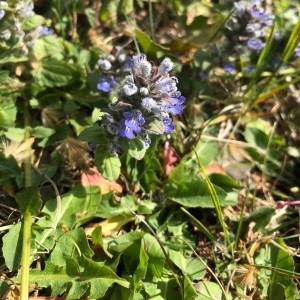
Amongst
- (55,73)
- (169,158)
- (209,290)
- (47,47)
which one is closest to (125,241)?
(209,290)

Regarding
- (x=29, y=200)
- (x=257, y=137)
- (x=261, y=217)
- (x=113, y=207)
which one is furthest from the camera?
(x=257, y=137)

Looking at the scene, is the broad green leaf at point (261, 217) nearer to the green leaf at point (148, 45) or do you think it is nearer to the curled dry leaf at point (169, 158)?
the curled dry leaf at point (169, 158)

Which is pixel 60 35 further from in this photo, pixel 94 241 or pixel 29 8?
pixel 94 241

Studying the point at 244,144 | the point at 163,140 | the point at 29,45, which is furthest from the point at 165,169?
the point at 29,45

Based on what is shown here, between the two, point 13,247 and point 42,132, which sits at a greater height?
point 42,132

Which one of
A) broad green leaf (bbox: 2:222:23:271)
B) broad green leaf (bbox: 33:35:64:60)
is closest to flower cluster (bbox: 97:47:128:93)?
broad green leaf (bbox: 33:35:64:60)

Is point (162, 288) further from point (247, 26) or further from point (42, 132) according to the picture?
point (247, 26)
